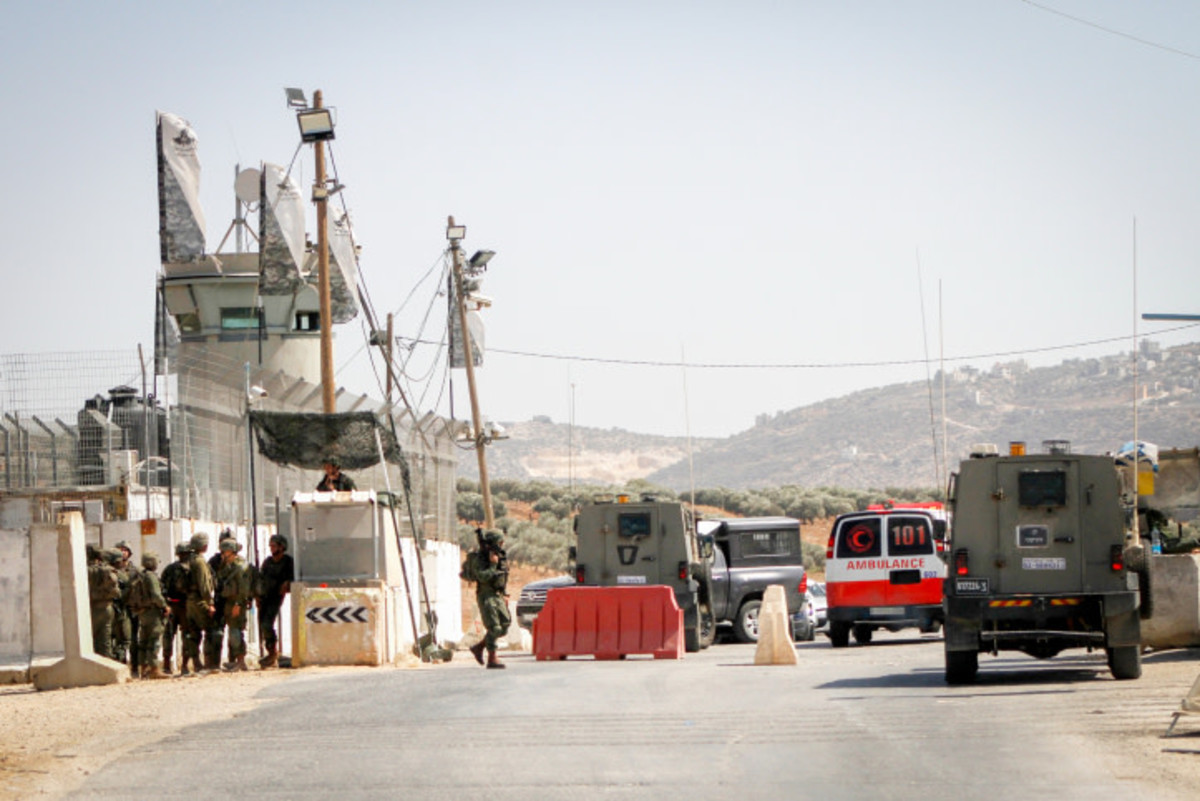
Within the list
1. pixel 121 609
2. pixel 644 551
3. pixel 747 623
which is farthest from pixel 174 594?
pixel 747 623

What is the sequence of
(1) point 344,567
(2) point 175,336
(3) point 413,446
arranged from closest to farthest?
(1) point 344,567
(3) point 413,446
(2) point 175,336

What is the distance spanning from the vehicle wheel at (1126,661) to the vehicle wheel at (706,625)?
38.3 ft

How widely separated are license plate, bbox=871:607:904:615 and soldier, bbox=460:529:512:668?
23.0ft

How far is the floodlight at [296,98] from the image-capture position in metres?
31.6

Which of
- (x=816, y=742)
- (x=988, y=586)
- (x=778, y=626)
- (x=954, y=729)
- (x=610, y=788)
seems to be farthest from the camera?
(x=778, y=626)

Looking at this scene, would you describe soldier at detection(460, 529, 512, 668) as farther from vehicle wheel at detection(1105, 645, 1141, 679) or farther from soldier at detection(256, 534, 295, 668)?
vehicle wheel at detection(1105, 645, 1141, 679)

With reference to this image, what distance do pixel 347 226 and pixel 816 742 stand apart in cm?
2744

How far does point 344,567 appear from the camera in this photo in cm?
2391

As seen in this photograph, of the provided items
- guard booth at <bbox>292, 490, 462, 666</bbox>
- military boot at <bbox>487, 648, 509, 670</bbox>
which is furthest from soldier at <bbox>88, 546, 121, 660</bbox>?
military boot at <bbox>487, 648, 509, 670</bbox>

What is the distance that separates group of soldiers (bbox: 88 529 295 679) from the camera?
21391 mm

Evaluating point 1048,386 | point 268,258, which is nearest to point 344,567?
point 268,258

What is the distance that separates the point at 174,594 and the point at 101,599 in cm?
122

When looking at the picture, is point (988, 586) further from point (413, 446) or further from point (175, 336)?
point (175, 336)

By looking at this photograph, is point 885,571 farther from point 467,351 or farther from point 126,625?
point 467,351
